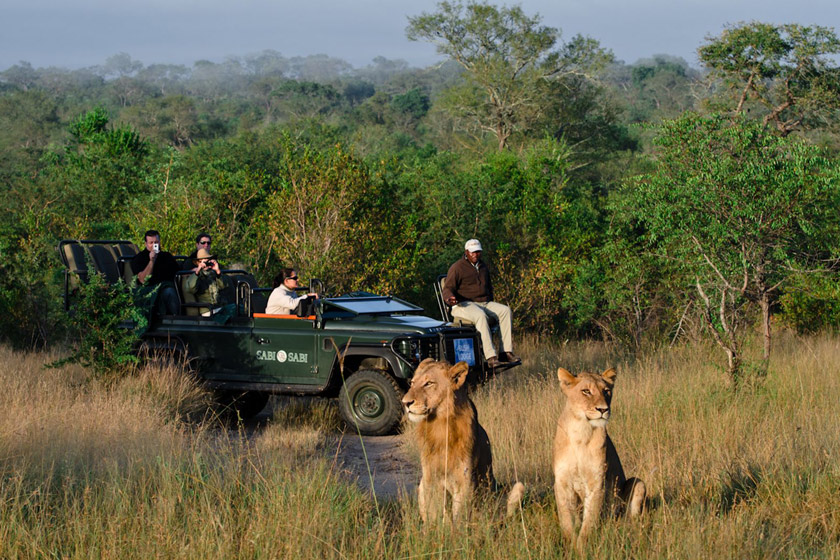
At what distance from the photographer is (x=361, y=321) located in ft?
30.6

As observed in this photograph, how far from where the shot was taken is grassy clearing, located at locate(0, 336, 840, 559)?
466 cm

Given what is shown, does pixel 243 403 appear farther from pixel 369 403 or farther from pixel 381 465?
pixel 381 465

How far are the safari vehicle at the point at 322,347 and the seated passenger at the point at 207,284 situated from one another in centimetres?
11

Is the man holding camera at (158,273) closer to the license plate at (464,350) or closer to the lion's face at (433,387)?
the license plate at (464,350)

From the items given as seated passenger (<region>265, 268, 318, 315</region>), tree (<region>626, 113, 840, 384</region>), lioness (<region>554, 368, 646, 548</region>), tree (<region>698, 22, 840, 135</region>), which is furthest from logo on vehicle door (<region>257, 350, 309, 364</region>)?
tree (<region>698, 22, 840, 135</region>)

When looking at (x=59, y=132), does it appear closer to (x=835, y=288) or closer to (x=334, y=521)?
(x=835, y=288)

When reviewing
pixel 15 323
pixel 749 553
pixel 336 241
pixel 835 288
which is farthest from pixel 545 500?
pixel 15 323

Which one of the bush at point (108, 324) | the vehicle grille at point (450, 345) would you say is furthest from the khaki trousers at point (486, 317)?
the bush at point (108, 324)

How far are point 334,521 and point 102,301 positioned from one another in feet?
18.5

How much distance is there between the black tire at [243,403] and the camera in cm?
1023

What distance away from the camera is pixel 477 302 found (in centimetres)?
1021

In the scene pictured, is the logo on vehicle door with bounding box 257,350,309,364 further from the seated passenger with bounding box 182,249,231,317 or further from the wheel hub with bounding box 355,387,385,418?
the seated passenger with bounding box 182,249,231,317

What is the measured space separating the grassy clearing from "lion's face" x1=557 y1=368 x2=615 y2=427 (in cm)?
57

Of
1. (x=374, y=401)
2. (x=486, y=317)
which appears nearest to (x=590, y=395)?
(x=374, y=401)
